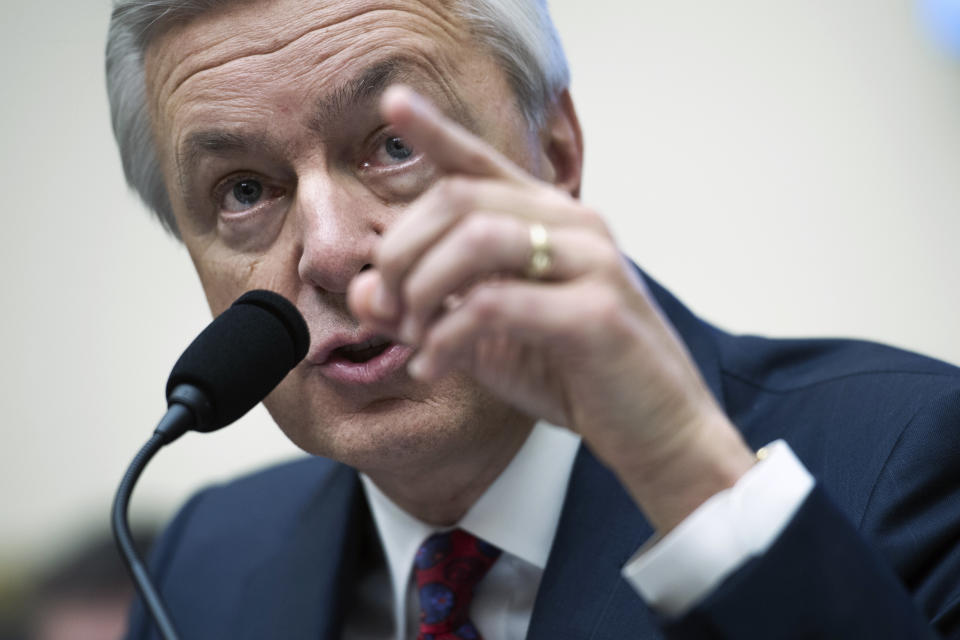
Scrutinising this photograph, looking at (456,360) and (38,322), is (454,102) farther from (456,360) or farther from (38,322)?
(38,322)

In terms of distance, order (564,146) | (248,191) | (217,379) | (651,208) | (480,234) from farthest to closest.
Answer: (651,208) < (564,146) < (248,191) < (217,379) < (480,234)

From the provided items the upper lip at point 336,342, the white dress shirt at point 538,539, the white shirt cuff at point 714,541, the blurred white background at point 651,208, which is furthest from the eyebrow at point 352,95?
the blurred white background at point 651,208

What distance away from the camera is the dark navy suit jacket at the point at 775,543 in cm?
86

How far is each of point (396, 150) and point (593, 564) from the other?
0.60 m

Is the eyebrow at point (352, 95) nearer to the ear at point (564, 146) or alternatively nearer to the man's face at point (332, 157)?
the man's face at point (332, 157)

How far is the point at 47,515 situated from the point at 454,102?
2423 millimetres

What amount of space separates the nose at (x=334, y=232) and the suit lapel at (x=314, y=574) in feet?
Result: 1.90

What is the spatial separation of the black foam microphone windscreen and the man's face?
168 mm

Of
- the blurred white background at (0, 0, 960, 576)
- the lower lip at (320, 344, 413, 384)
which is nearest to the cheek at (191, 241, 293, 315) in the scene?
the lower lip at (320, 344, 413, 384)

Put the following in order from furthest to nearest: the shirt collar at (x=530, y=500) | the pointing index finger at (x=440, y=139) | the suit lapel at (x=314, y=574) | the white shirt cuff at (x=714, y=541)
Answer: the suit lapel at (x=314, y=574) → the shirt collar at (x=530, y=500) → the white shirt cuff at (x=714, y=541) → the pointing index finger at (x=440, y=139)

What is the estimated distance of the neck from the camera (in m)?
1.46

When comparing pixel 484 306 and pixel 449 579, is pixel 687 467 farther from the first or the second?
pixel 449 579

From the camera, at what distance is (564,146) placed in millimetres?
1576

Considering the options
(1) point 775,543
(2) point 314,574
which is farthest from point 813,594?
(2) point 314,574
